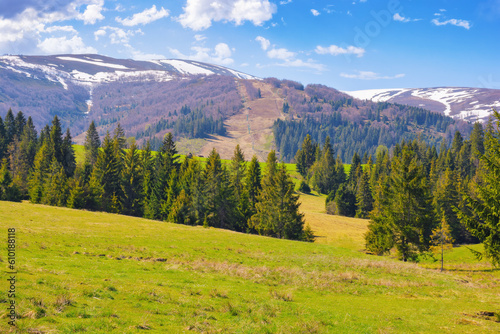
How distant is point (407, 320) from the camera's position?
17.2 m

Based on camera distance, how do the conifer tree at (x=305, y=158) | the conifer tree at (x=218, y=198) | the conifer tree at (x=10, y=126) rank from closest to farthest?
the conifer tree at (x=218, y=198)
the conifer tree at (x=10, y=126)
the conifer tree at (x=305, y=158)

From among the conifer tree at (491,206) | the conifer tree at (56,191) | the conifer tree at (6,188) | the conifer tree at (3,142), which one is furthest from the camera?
the conifer tree at (3,142)

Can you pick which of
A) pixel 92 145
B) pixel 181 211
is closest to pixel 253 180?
pixel 181 211

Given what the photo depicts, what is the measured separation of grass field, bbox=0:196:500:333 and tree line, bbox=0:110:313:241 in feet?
88.2

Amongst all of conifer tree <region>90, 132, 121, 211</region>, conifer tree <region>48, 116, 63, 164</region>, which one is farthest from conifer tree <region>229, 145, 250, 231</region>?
conifer tree <region>48, 116, 63, 164</region>

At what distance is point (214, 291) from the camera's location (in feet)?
62.8

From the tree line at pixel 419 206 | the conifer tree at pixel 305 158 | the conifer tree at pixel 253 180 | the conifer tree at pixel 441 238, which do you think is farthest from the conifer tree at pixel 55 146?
the conifer tree at pixel 305 158

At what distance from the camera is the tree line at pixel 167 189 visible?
219 feet

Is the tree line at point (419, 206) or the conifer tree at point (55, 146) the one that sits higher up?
the conifer tree at point (55, 146)

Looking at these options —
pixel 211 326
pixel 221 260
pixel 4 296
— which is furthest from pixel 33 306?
pixel 221 260

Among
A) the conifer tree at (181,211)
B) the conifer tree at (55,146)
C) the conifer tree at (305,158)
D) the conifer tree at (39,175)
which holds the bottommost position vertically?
the conifer tree at (181,211)

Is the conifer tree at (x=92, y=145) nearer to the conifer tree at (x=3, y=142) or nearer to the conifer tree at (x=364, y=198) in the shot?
the conifer tree at (x=3, y=142)

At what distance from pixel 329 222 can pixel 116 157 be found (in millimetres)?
59102

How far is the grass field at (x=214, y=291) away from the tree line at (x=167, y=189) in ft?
88.2
